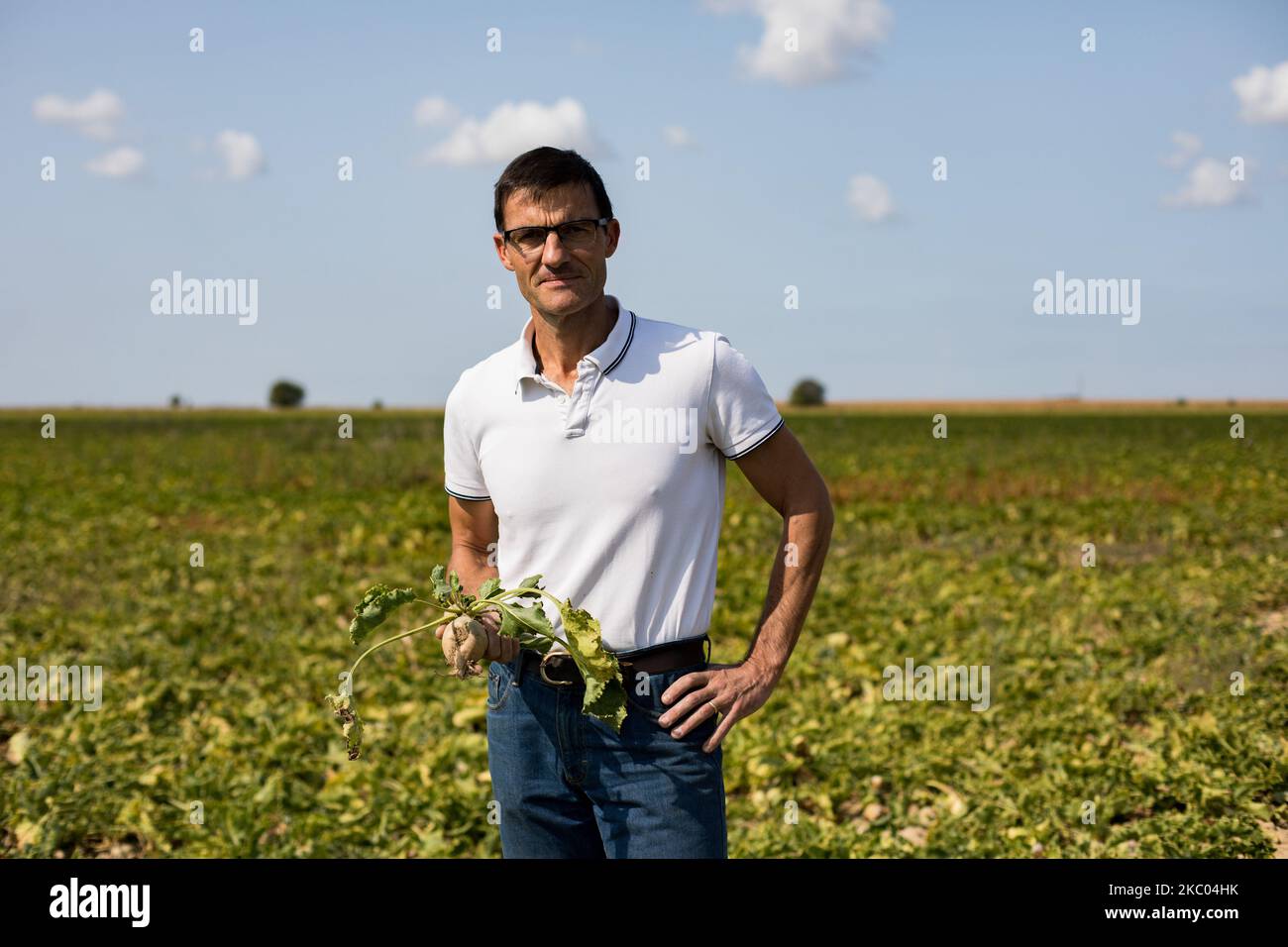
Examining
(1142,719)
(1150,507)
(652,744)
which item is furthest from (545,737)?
(1150,507)

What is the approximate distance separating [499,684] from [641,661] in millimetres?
389

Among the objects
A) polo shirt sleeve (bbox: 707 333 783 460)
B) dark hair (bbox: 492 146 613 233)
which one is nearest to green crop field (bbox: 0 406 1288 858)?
polo shirt sleeve (bbox: 707 333 783 460)

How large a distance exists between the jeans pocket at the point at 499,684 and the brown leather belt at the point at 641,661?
0.08 m

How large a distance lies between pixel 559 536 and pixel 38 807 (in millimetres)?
4237

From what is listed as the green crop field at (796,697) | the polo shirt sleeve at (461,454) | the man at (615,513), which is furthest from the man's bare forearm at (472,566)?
the green crop field at (796,697)

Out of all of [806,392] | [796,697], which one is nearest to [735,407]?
[796,697]

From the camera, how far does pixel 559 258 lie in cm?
252

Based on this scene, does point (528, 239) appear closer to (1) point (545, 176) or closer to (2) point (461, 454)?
(1) point (545, 176)

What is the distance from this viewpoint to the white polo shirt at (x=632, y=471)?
2527 millimetres

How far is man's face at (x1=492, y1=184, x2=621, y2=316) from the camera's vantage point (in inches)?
99.5

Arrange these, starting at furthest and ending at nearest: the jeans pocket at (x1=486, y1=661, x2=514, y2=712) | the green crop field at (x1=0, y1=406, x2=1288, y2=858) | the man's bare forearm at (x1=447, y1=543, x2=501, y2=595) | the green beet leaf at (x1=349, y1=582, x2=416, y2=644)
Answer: the green crop field at (x1=0, y1=406, x2=1288, y2=858) → the man's bare forearm at (x1=447, y1=543, x2=501, y2=595) → the jeans pocket at (x1=486, y1=661, x2=514, y2=712) → the green beet leaf at (x1=349, y1=582, x2=416, y2=644)

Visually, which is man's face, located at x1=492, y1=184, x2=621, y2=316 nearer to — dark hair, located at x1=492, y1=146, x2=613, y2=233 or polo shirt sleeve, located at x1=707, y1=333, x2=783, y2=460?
dark hair, located at x1=492, y1=146, x2=613, y2=233

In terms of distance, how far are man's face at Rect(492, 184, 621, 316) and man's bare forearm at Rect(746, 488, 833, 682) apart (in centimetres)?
70

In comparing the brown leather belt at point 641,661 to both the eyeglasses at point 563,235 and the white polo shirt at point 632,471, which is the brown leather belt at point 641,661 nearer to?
the white polo shirt at point 632,471
